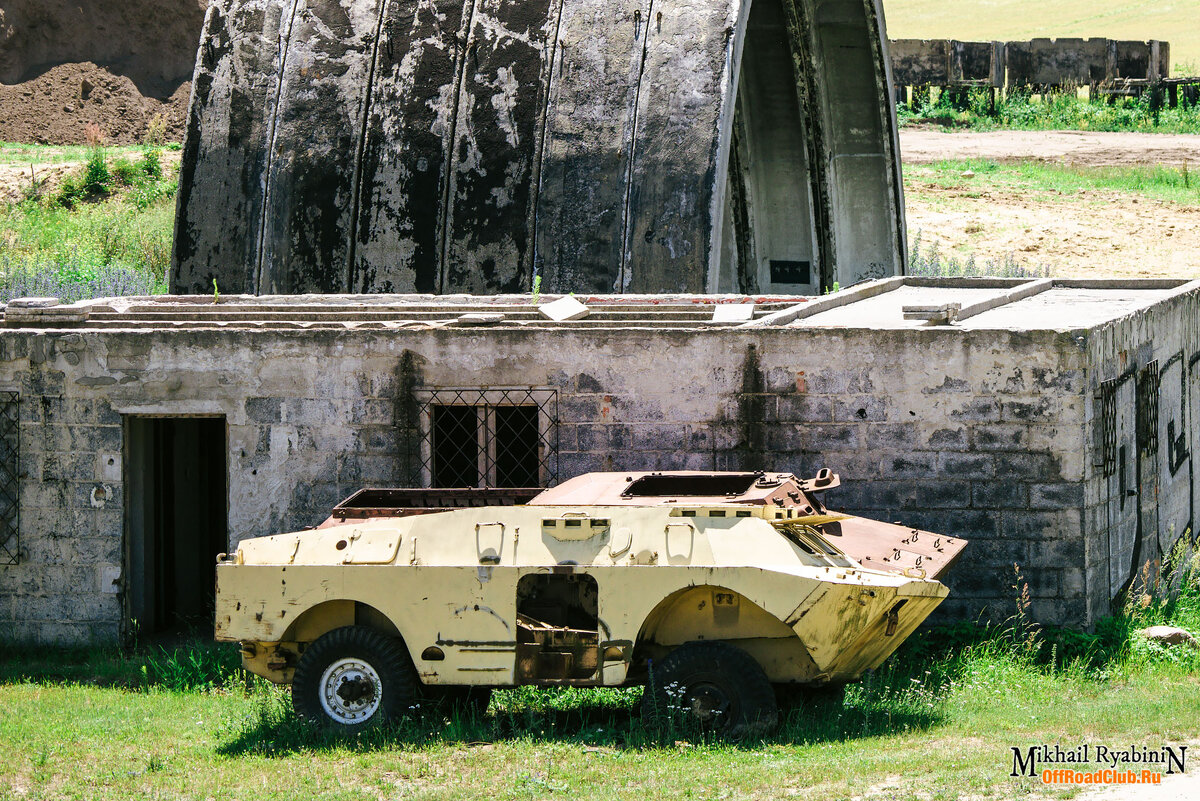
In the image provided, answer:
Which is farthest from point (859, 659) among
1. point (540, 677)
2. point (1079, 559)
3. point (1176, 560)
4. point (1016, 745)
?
point (1176, 560)

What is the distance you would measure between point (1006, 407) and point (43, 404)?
728cm

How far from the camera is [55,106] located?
36.2 m

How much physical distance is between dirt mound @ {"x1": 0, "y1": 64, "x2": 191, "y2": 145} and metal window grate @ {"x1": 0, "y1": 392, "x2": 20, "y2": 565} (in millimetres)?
24560

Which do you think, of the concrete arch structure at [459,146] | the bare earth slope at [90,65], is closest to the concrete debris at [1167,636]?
the concrete arch structure at [459,146]

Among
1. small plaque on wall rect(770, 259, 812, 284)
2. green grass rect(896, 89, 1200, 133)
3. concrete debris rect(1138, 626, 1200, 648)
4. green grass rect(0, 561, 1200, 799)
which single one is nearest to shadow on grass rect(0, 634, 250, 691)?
green grass rect(0, 561, 1200, 799)

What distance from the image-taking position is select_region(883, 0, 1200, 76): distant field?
67188 millimetres

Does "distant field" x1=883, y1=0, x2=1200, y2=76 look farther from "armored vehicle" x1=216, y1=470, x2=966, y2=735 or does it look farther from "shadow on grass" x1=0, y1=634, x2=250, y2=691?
"armored vehicle" x1=216, y1=470, x2=966, y2=735

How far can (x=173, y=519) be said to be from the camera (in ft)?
47.4

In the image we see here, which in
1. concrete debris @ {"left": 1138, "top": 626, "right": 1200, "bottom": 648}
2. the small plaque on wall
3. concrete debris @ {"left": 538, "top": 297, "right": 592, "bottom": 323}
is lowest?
concrete debris @ {"left": 1138, "top": 626, "right": 1200, "bottom": 648}

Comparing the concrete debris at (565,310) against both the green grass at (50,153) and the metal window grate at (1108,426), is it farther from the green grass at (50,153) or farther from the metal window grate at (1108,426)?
the green grass at (50,153)

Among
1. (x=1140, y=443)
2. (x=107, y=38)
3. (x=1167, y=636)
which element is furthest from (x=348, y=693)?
(x=107, y=38)

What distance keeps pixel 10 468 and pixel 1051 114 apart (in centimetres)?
3404

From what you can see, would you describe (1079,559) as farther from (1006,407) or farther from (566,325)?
(566,325)

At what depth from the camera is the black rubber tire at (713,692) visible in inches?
379
